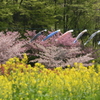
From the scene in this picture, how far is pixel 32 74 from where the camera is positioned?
600 centimetres

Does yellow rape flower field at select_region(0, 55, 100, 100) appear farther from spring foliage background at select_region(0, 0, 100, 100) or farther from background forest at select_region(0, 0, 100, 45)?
background forest at select_region(0, 0, 100, 45)

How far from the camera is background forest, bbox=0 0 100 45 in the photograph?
67.1 ft

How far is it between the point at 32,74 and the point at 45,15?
627 inches

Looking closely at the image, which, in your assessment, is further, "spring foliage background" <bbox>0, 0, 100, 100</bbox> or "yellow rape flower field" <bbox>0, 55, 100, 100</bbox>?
"spring foliage background" <bbox>0, 0, 100, 100</bbox>

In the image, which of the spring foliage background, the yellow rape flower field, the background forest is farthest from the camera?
the background forest

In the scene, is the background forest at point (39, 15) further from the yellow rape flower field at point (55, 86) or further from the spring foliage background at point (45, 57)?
the yellow rape flower field at point (55, 86)

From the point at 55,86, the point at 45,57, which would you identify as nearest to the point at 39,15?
the point at 45,57

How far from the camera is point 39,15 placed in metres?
21.4

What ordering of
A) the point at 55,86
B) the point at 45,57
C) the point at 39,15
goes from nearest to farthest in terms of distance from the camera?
the point at 55,86
the point at 45,57
the point at 39,15

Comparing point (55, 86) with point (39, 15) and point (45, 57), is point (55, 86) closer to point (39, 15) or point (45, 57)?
point (45, 57)

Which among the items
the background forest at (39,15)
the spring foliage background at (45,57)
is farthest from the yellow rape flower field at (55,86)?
the background forest at (39,15)

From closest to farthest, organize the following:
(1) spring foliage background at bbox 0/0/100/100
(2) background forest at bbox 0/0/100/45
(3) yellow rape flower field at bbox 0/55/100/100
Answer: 1. (3) yellow rape flower field at bbox 0/55/100/100
2. (1) spring foliage background at bbox 0/0/100/100
3. (2) background forest at bbox 0/0/100/45

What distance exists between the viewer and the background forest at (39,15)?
67.1ft

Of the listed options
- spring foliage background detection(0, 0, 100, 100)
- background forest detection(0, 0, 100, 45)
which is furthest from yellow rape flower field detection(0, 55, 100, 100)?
background forest detection(0, 0, 100, 45)
